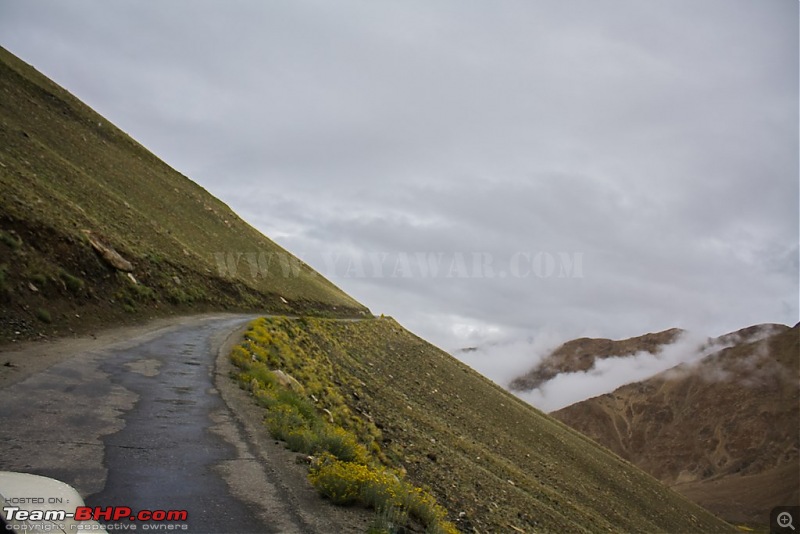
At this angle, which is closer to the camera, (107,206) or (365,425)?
(365,425)

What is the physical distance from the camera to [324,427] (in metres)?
14.1

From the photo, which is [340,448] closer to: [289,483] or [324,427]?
[324,427]

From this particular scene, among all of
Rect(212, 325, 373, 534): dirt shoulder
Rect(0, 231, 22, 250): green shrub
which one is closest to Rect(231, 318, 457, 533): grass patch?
Rect(212, 325, 373, 534): dirt shoulder

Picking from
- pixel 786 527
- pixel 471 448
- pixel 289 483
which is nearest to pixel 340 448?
pixel 289 483

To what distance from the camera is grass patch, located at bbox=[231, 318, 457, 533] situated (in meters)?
8.75

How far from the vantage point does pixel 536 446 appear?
4481 centimetres

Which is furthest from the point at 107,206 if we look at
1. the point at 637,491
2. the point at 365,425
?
the point at 637,491

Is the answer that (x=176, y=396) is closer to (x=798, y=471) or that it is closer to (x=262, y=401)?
(x=262, y=401)

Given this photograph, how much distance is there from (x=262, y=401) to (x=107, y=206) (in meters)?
34.4

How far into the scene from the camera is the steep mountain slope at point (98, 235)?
21.1 metres

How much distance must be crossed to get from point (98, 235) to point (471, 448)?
25062mm

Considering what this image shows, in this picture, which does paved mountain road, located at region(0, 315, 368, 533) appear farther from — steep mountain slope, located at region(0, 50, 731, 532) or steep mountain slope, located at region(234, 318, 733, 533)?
steep mountain slope, located at region(234, 318, 733, 533)

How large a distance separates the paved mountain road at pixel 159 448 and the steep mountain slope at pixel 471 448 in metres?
6.56

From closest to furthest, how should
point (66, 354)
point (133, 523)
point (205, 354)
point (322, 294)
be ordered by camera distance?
A: point (133, 523) < point (66, 354) < point (205, 354) < point (322, 294)
